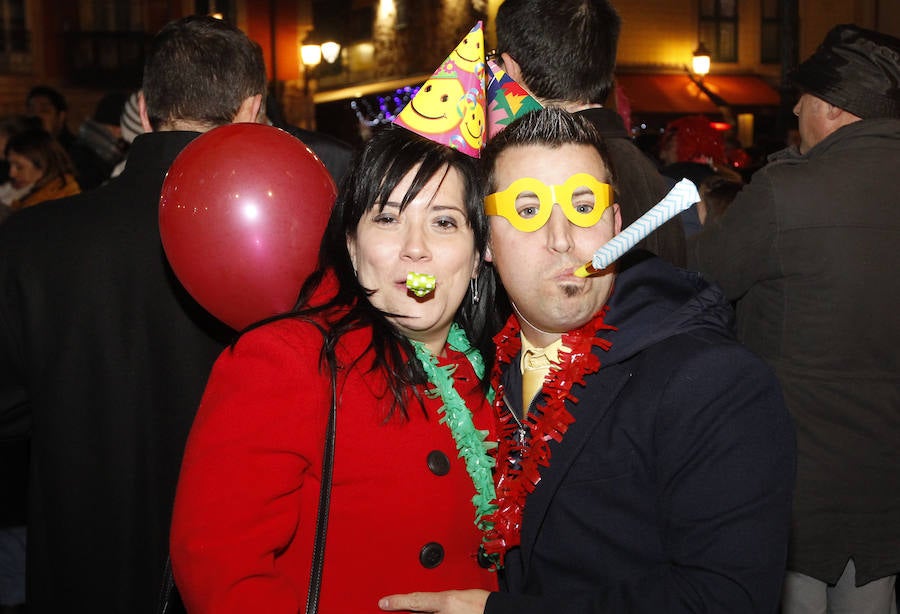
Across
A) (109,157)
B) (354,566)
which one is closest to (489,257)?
(354,566)

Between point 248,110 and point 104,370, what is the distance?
0.88 meters

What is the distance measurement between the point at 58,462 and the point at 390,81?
65.3 feet

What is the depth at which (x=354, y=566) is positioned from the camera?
175cm

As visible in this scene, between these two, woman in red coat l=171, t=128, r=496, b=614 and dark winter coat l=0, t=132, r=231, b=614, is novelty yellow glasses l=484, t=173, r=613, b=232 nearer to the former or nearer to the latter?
woman in red coat l=171, t=128, r=496, b=614

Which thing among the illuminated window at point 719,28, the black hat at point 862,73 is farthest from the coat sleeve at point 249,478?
the illuminated window at point 719,28

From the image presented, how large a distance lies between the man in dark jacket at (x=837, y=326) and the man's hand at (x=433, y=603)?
65.4 inches

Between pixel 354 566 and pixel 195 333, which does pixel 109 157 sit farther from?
pixel 354 566

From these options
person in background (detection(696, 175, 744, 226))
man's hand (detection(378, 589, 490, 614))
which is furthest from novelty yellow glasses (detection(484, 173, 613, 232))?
person in background (detection(696, 175, 744, 226))

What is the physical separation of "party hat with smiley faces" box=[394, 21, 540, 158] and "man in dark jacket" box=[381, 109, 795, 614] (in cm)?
7

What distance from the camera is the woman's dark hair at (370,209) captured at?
1.88 meters

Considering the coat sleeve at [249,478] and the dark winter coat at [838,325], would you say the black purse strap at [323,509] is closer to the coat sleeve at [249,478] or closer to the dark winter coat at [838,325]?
the coat sleeve at [249,478]

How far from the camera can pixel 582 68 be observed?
2.79 metres

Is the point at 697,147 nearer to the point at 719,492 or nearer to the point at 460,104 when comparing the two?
the point at 460,104

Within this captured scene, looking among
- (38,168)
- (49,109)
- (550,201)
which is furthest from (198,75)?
(49,109)
